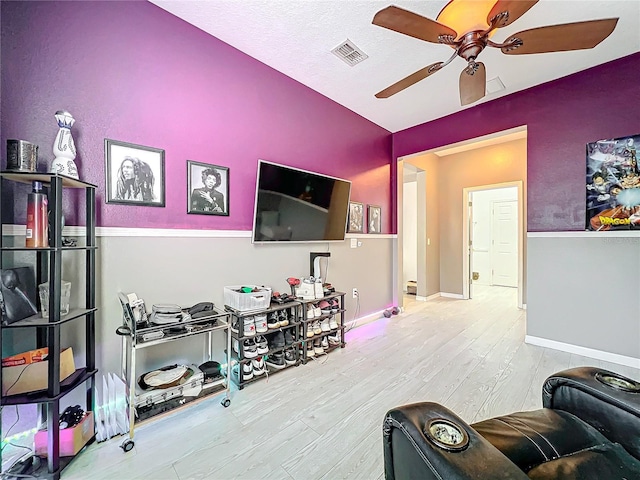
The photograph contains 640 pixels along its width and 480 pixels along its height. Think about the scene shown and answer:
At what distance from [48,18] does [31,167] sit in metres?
0.97

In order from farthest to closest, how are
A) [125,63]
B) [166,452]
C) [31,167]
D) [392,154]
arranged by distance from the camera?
[392,154] → [125,63] → [166,452] → [31,167]

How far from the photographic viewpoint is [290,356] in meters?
2.43

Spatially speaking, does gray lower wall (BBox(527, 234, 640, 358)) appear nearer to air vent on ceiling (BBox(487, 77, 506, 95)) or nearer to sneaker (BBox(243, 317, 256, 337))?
air vent on ceiling (BBox(487, 77, 506, 95))

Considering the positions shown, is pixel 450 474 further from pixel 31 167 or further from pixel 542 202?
pixel 542 202

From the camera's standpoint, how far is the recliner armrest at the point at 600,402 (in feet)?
3.00

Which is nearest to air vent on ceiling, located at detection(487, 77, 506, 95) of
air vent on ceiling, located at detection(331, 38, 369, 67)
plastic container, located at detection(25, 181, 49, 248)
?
air vent on ceiling, located at detection(331, 38, 369, 67)

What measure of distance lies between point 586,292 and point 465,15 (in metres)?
2.86

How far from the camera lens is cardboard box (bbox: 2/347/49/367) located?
1.29 metres

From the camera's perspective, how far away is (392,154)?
13.8ft

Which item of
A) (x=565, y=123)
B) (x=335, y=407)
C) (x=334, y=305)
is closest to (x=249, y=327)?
(x=335, y=407)

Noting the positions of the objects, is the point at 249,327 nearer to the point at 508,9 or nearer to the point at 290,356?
the point at 290,356

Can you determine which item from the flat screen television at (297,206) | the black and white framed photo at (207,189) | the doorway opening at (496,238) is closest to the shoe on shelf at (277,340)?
the flat screen television at (297,206)

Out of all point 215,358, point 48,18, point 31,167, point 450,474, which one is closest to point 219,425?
point 215,358

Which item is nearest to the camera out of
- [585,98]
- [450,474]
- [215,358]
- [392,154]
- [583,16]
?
[450,474]
